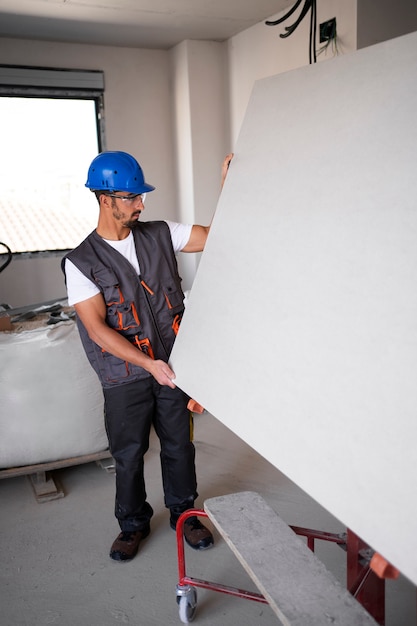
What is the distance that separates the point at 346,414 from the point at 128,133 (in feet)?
16.6

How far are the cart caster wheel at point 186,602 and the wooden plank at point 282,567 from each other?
1.13 feet

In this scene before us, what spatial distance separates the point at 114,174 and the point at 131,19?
10.3 ft

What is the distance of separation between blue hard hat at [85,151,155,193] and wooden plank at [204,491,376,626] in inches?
44.5

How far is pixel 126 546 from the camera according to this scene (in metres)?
2.39

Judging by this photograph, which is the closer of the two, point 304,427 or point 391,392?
point 391,392

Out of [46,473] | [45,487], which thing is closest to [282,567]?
[45,487]

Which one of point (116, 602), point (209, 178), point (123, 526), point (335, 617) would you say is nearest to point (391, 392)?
point (335, 617)

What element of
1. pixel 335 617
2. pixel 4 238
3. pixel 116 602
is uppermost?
pixel 4 238

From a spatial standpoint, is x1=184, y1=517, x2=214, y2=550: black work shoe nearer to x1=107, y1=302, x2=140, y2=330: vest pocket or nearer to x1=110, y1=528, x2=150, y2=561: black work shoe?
x1=110, y1=528, x2=150, y2=561: black work shoe

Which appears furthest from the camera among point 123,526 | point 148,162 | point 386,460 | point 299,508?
point 148,162

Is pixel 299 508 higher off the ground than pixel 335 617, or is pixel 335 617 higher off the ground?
pixel 335 617

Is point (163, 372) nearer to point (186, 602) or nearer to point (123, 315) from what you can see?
point (123, 315)

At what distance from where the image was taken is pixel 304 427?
3.99 feet

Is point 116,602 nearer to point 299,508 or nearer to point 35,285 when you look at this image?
point 299,508
